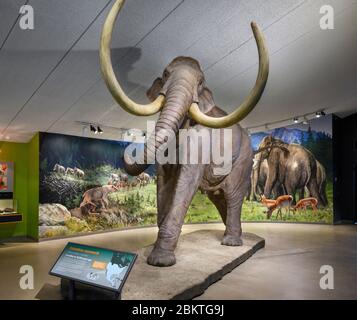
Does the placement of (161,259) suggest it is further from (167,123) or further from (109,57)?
(109,57)

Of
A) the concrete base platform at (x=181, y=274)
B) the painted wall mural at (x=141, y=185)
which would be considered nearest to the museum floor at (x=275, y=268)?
the concrete base platform at (x=181, y=274)

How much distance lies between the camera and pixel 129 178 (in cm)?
759

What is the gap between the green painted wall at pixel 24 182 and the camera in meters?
6.14

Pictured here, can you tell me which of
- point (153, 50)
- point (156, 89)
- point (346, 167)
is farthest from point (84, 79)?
point (346, 167)

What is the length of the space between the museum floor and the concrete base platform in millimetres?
107

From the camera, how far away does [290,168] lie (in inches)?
317

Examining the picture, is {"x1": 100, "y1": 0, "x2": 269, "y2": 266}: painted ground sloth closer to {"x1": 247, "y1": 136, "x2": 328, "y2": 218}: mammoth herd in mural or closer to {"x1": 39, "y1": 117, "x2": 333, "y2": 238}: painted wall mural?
{"x1": 39, "y1": 117, "x2": 333, "y2": 238}: painted wall mural

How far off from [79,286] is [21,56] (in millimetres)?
2475

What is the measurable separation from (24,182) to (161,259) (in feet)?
16.9

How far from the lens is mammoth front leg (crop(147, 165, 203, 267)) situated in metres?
2.65

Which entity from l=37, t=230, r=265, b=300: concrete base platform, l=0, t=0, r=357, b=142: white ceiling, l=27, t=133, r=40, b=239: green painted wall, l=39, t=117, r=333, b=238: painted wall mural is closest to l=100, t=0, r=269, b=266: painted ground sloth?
l=37, t=230, r=265, b=300: concrete base platform
